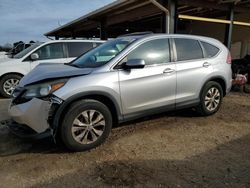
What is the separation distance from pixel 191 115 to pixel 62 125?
300cm

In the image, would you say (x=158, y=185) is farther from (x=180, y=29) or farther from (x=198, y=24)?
(x=180, y=29)

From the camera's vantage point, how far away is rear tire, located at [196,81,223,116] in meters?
5.45

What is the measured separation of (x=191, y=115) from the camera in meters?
5.79

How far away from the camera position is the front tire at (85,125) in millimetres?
3824

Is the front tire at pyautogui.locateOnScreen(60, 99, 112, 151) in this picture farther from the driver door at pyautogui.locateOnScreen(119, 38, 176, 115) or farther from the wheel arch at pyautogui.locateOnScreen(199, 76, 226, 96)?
the wheel arch at pyautogui.locateOnScreen(199, 76, 226, 96)

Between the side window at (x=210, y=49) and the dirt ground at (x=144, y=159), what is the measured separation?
139 centimetres

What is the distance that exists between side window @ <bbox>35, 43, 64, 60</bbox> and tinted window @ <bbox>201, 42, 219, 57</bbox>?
476cm

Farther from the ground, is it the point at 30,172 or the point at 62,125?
the point at 62,125

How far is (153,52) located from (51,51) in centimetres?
482

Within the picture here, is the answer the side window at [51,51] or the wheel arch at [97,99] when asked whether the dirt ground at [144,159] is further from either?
the side window at [51,51]

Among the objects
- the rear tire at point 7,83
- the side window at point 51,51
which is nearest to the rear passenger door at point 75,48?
the side window at point 51,51

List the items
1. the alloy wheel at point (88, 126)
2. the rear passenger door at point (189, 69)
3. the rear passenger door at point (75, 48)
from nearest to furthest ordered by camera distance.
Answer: the alloy wheel at point (88, 126), the rear passenger door at point (189, 69), the rear passenger door at point (75, 48)

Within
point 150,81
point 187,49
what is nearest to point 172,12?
point 187,49

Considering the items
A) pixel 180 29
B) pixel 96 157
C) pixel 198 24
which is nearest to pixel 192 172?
pixel 96 157
